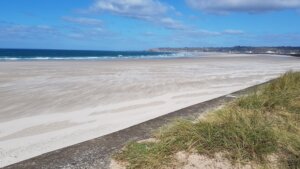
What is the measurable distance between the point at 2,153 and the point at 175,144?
269cm

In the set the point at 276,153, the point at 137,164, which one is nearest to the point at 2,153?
the point at 137,164

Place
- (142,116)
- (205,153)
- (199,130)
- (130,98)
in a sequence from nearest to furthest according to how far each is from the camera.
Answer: (205,153) → (199,130) → (142,116) → (130,98)

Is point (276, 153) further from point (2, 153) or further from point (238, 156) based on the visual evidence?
point (2, 153)

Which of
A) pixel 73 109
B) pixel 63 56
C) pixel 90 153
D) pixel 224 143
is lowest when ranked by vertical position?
pixel 63 56

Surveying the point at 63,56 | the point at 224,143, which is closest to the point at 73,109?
the point at 224,143

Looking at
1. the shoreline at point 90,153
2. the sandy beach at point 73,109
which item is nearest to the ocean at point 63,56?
the sandy beach at point 73,109

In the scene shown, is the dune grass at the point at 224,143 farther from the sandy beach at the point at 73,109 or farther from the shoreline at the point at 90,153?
the sandy beach at the point at 73,109

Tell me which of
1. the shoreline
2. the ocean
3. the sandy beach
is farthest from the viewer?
the ocean

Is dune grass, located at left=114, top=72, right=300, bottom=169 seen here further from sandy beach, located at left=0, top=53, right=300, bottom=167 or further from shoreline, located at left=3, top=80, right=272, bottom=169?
sandy beach, located at left=0, top=53, right=300, bottom=167

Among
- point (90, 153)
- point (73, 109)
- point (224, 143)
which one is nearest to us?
point (224, 143)

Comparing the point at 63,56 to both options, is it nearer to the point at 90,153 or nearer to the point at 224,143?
the point at 90,153

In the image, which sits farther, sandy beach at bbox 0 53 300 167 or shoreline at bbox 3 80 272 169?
sandy beach at bbox 0 53 300 167

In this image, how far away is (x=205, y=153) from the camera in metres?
4.64

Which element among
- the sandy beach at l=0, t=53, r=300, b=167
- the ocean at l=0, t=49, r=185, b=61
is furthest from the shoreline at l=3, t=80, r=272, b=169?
the ocean at l=0, t=49, r=185, b=61
